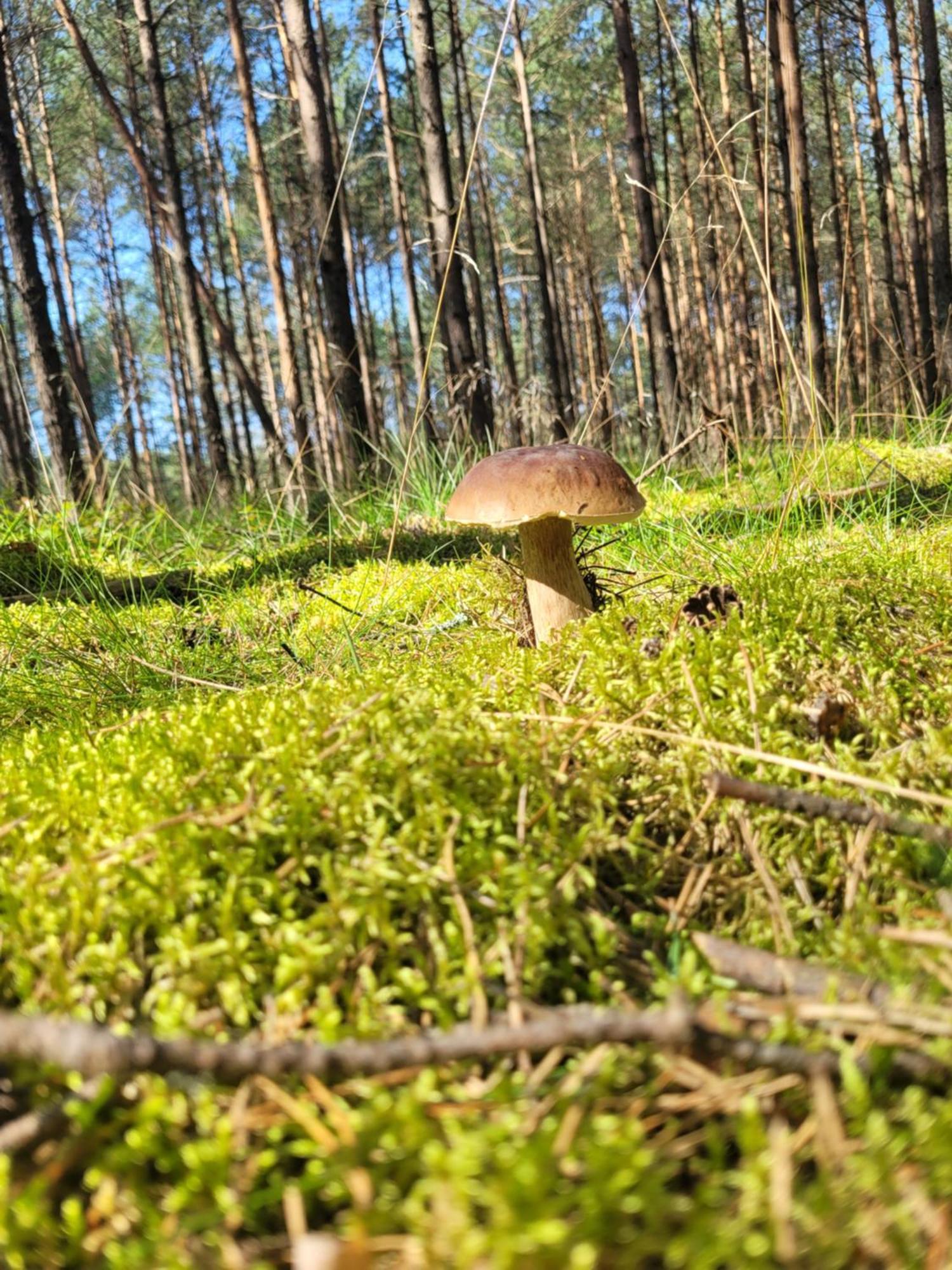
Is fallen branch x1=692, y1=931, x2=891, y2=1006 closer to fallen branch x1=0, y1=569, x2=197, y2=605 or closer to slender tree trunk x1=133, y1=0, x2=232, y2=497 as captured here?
fallen branch x1=0, y1=569, x2=197, y2=605

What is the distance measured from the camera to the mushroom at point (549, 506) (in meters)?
1.86

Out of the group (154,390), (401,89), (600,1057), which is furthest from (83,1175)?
(154,390)

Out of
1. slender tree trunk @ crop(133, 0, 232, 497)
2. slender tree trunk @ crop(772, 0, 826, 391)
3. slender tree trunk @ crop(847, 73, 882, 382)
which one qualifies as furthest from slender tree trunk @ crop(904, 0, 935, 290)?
slender tree trunk @ crop(133, 0, 232, 497)

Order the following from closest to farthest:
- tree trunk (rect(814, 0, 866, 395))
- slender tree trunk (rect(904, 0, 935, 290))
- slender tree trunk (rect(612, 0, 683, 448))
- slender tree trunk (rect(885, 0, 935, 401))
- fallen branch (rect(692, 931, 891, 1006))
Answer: fallen branch (rect(692, 931, 891, 1006)) < slender tree trunk (rect(612, 0, 683, 448)) < slender tree trunk (rect(885, 0, 935, 401)) < tree trunk (rect(814, 0, 866, 395)) < slender tree trunk (rect(904, 0, 935, 290))

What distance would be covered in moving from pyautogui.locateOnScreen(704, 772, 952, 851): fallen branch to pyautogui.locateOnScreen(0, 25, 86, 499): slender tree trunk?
732cm

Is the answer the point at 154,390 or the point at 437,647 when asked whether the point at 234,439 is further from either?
the point at 437,647

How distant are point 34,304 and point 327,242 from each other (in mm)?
2923

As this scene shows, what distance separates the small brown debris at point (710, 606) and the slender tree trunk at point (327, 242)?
15.5 feet

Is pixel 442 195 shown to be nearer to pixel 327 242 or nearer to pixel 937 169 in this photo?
pixel 327 242

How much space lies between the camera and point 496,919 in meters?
0.91

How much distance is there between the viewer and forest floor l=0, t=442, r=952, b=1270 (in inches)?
22.7

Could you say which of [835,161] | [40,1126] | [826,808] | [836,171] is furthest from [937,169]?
[40,1126]

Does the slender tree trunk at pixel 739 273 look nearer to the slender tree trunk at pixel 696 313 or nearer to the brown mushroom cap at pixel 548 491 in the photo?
the slender tree trunk at pixel 696 313

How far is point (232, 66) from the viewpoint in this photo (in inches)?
739
